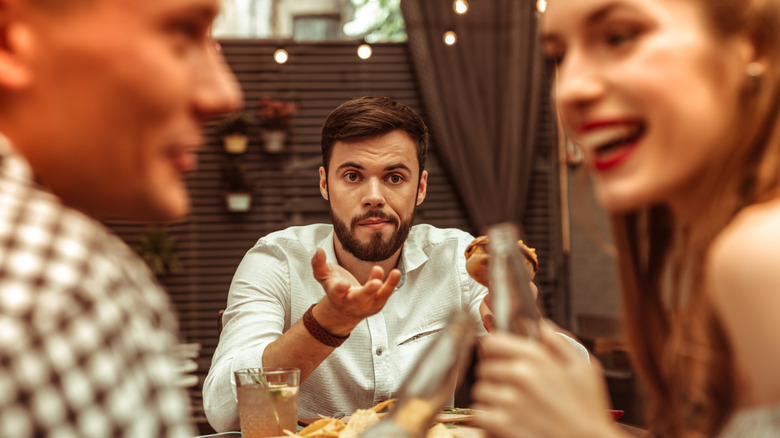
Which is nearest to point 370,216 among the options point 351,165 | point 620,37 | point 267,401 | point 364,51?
→ point 351,165

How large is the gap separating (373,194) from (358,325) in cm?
47

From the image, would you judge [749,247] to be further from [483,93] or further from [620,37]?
[483,93]

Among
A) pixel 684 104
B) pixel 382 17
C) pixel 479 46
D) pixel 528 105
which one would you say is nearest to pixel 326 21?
pixel 382 17

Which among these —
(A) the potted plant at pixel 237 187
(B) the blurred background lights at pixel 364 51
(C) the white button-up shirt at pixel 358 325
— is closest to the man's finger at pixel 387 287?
(C) the white button-up shirt at pixel 358 325

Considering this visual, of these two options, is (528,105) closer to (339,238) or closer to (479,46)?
(479,46)

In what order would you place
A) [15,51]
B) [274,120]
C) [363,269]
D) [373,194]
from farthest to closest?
1. [274,120]
2. [363,269]
3. [373,194]
4. [15,51]

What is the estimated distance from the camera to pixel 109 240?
0.60 metres

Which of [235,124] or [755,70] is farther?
[235,124]

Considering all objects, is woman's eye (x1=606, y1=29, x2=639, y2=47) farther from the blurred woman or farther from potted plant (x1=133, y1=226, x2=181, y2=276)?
potted plant (x1=133, y1=226, x2=181, y2=276)

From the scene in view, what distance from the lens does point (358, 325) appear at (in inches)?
97.1

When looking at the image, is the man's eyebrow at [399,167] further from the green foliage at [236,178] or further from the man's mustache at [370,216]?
the green foliage at [236,178]

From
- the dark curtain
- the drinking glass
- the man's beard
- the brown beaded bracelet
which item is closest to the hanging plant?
the dark curtain

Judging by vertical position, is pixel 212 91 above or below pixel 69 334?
above

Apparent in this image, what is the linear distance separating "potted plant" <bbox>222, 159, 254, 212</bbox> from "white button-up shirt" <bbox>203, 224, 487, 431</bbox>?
306cm
